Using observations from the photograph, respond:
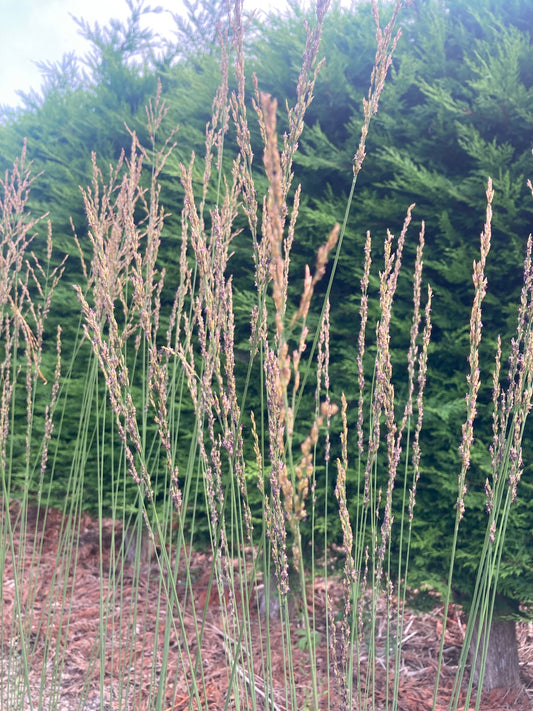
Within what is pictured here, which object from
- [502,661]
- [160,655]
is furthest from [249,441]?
[502,661]

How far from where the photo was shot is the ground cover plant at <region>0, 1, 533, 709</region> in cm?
127

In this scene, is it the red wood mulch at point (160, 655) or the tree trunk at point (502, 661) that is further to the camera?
the tree trunk at point (502, 661)

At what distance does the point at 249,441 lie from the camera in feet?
9.09

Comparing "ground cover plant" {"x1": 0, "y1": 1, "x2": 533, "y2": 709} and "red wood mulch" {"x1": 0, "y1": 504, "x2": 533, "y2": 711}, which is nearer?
"ground cover plant" {"x1": 0, "y1": 1, "x2": 533, "y2": 709}

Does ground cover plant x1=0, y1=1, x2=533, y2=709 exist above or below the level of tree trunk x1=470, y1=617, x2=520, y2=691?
above

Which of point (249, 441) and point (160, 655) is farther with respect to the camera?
point (160, 655)

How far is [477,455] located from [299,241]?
4.23 ft

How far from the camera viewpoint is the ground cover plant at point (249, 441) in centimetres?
127

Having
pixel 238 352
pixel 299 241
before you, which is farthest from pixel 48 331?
pixel 299 241

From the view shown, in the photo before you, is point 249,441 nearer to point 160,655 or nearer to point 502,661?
point 160,655

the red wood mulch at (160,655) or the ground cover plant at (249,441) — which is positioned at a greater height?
the ground cover plant at (249,441)

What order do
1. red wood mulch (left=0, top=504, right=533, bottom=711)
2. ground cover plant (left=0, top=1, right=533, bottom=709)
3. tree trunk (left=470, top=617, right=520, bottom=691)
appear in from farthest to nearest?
1. tree trunk (left=470, top=617, right=520, bottom=691)
2. red wood mulch (left=0, top=504, right=533, bottom=711)
3. ground cover plant (left=0, top=1, right=533, bottom=709)

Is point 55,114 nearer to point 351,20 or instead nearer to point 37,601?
point 351,20

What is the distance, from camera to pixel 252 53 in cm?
321
